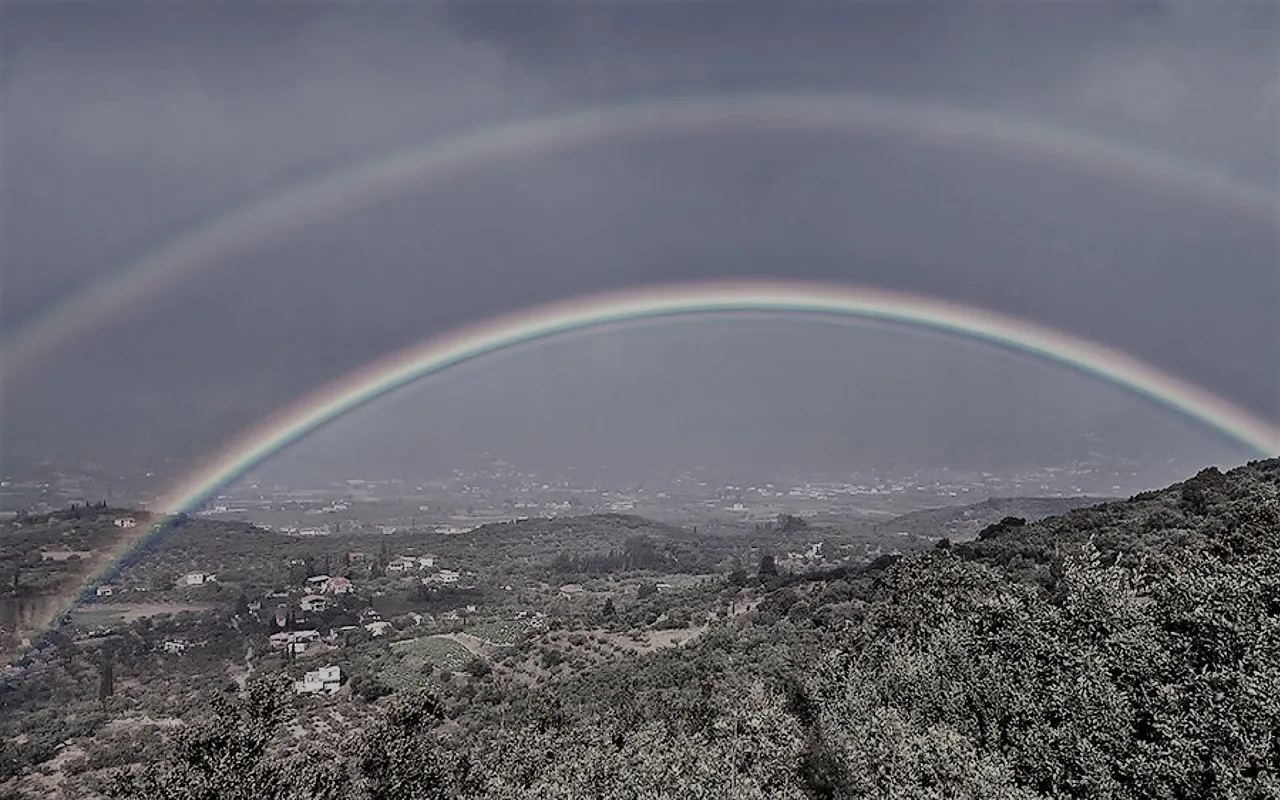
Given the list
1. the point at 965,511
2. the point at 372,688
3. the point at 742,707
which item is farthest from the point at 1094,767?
the point at 965,511

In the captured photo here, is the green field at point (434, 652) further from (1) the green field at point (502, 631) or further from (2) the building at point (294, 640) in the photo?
(2) the building at point (294, 640)

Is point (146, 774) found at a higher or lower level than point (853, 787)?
higher

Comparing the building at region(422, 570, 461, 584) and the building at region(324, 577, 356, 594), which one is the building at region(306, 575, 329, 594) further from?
the building at region(422, 570, 461, 584)

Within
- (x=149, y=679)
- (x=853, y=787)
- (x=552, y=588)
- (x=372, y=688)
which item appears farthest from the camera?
(x=552, y=588)

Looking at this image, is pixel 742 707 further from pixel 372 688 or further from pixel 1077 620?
pixel 372 688

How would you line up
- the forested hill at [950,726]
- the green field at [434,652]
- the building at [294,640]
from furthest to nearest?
1. the building at [294,640]
2. the green field at [434,652]
3. the forested hill at [950,726]

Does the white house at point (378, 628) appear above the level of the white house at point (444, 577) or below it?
above

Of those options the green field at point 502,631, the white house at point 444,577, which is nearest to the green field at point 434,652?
the green field at point 502,631
